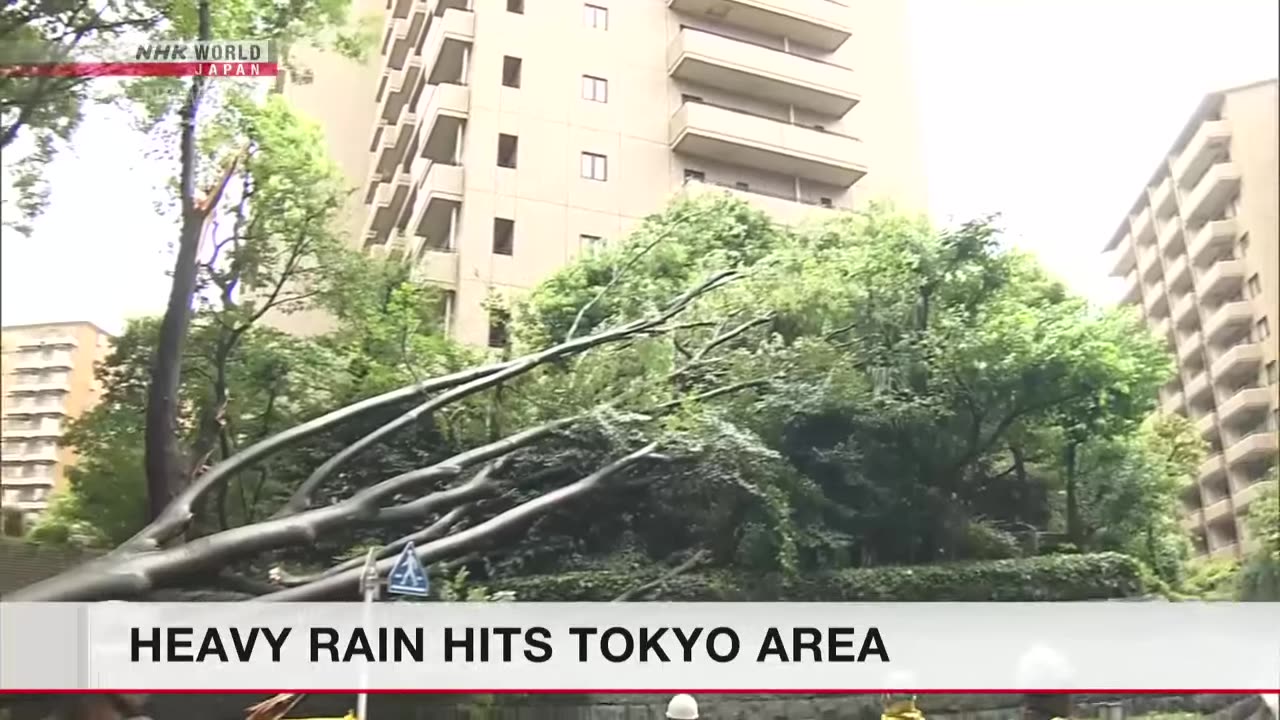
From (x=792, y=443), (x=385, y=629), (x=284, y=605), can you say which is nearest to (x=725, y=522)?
(x=792, y=443)

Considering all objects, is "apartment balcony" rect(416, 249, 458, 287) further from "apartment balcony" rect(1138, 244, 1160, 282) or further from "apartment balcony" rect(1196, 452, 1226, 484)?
"apartment balcony" rect(1196, 452, 1226, 484)

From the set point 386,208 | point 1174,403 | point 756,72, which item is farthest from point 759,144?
point 1174,403

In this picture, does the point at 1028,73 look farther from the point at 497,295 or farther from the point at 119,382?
the point at 119,382

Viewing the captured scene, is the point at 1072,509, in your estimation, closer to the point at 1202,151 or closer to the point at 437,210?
the point at 1202,151

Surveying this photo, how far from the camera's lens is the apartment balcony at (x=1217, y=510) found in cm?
186

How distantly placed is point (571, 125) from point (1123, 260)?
105 centimetres

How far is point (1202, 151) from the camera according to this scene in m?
2.05

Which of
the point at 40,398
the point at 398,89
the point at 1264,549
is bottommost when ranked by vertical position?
the point at 1264,549

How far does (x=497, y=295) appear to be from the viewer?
1.79 meters

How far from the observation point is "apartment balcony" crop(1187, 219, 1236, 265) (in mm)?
2000

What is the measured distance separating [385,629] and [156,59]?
3.39 feet

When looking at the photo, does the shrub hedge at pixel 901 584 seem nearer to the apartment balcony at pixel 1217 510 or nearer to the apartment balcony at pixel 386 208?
the apartment balcony at pixel 1217 510

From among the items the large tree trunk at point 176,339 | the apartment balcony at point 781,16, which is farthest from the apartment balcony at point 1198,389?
the large tree trunk at point 176,339

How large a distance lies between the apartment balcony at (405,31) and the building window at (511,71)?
16 centimetres
